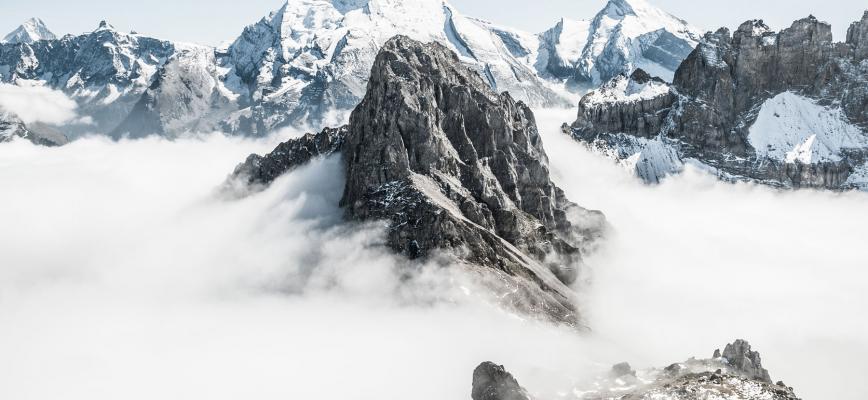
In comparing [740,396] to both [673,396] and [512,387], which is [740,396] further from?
[512,387]

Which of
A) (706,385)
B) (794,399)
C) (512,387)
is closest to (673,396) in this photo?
(706,385)

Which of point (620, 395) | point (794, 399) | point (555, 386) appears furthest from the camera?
point (555, 386)

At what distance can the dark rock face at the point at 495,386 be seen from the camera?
162m

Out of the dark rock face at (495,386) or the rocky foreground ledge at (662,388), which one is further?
the dark rock face at (495,386)

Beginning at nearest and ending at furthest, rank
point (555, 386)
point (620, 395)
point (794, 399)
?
point (794, 399) < point (620, 395) < point (555, 386)

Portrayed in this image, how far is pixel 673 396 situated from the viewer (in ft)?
544

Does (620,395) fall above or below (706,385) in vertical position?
below

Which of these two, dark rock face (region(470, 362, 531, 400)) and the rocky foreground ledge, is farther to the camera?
dark rock face (region(470, 362, 531, 400))

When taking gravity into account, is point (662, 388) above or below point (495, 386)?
below

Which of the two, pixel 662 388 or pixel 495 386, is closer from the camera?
pixel 495 386

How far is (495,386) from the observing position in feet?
537

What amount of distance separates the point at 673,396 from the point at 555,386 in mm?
39273

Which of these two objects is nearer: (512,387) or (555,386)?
(512,387)

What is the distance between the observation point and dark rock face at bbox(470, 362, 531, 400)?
162m
